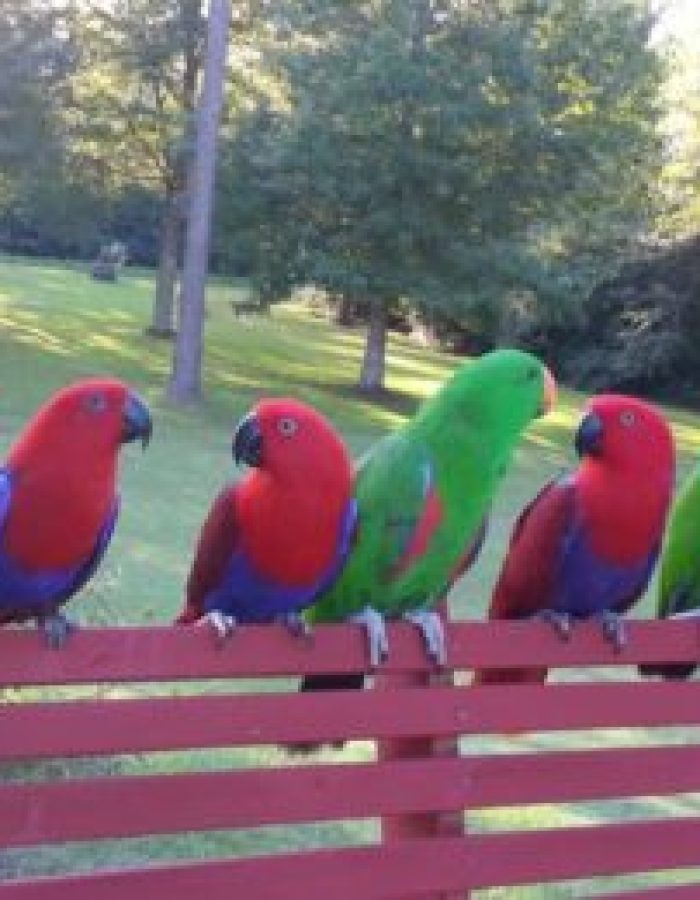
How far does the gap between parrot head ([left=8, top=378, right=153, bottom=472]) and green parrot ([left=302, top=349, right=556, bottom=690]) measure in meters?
0.60

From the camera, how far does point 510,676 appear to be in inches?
125

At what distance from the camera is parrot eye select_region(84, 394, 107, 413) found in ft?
8.89

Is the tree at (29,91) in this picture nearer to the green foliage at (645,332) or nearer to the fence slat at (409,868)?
the green foliage at (645,332)

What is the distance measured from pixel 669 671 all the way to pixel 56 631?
1576 mm

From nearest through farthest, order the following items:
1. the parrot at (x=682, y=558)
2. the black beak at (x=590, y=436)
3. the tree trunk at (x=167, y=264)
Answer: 1. the black beak at (x=590, y=436)
2. the parrot at (x=682, y=558)
3. the tree trunk at (x=167, y=264)

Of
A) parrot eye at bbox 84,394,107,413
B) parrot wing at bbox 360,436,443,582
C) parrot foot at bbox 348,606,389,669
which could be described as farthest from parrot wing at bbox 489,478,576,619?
parrot eye at bbox 84,394,107,413

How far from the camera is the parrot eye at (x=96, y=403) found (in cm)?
271

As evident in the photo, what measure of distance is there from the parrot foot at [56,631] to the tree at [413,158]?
1496cm

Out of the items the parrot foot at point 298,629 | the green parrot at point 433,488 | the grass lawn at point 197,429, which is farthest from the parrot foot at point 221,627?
the grass lawn at point 197,429

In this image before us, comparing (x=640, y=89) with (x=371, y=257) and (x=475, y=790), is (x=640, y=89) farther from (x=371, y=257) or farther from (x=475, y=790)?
(x=475, y=790)

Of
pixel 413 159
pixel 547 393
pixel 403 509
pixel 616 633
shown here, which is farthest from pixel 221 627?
pixel 413 159

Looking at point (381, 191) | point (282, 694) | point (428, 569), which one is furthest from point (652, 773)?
point (381, 191)

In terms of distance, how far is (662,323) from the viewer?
26688 millimetres

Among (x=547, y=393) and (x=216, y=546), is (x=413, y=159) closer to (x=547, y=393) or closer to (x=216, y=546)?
(x=547, y=393)
